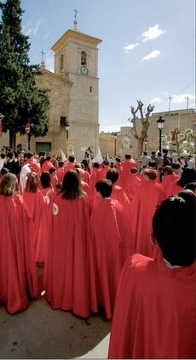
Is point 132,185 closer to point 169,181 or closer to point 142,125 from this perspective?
point 169,181

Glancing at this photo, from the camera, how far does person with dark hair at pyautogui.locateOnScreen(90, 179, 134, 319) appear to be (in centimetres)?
402

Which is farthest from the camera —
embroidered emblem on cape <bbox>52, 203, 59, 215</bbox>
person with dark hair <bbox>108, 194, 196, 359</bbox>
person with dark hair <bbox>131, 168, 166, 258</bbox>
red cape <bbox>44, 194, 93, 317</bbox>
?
person with dark hair <bbox>131, 168, 166, 258</bbox>

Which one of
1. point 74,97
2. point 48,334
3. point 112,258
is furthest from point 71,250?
point 74,97

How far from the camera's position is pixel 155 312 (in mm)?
1570

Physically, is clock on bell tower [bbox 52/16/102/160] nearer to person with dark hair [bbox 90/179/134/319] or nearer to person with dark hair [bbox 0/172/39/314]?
person with dark hair [bbox 0/172/39/314]

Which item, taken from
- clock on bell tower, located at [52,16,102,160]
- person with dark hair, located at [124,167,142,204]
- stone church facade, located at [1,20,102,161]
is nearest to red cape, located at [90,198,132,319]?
person with dark hair, located at [124,167,142,204]

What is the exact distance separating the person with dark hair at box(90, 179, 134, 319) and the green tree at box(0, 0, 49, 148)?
2460cm

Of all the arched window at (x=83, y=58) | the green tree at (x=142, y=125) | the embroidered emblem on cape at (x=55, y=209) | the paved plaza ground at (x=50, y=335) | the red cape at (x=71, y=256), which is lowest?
the paved plaza ground at (x=50, y=335)

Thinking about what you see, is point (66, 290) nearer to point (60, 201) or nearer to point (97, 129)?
point (60, 201)

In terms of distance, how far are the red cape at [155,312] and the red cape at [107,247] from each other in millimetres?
2232

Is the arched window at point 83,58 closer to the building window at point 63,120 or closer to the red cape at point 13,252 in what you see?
the building window at point 63,120

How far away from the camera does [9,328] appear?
3709 millimetres

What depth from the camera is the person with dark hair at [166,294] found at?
1491 millimetres

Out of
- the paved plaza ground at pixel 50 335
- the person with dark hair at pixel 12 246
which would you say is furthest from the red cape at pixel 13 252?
the paved plaza ground at pixel 50 335
